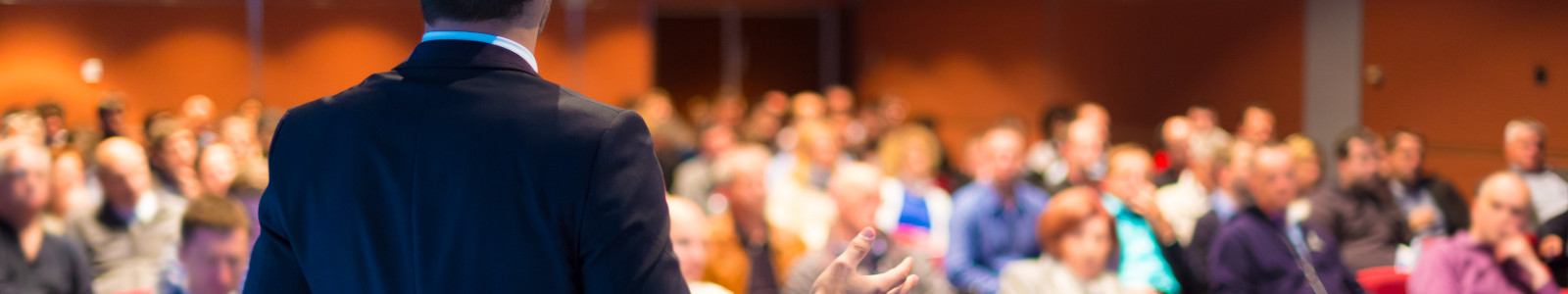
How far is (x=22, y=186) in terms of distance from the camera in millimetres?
3406

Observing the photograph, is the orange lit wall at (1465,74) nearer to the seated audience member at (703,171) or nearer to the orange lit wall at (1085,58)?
the orange lit wall at (1085,58)

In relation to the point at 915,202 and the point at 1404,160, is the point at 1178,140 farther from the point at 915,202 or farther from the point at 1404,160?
the point at 915,202

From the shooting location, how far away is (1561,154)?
5.25 meters

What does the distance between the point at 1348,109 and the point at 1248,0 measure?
1.19 m

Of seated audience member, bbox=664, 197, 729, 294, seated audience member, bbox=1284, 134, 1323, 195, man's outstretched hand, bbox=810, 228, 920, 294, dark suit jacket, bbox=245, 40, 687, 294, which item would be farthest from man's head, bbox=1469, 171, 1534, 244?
dark suit jacket, bbox=245, 40, 687, 294

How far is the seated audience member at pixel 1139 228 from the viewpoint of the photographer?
13.7ft

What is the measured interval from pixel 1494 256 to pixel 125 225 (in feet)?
14.6

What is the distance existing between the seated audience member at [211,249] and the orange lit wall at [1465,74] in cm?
526

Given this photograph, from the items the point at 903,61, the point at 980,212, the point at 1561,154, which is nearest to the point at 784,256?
the point at 980,212

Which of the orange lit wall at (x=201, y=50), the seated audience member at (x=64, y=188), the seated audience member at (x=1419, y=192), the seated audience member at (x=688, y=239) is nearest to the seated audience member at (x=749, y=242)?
the seated audience member at (x=688, y=239)

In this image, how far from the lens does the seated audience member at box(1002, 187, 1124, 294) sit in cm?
363

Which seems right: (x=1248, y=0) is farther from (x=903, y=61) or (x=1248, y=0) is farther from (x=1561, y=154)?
(x=903, y=61)

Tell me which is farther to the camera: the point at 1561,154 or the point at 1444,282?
the point at 1561,154

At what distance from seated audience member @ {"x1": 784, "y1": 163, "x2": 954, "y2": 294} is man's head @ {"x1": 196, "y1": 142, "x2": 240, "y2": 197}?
2157 millimetres
